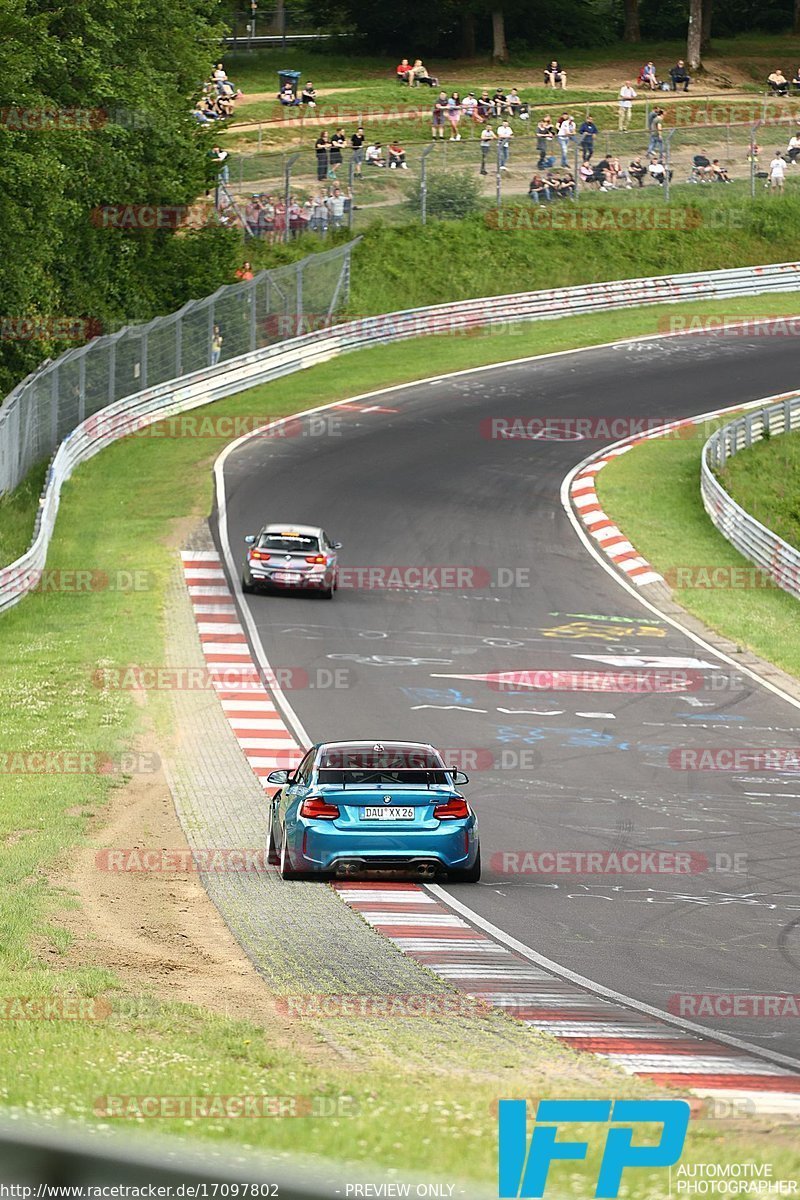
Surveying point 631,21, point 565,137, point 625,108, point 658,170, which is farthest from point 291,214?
point 631,21

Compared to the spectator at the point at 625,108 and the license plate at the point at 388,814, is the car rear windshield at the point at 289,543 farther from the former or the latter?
the spectator at the point at 625,108

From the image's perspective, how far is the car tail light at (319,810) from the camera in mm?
15570

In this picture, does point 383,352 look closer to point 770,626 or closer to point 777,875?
point 770,626

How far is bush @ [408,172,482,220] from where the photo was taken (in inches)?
2482

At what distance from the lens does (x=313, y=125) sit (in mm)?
69812

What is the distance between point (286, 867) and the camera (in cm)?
1568

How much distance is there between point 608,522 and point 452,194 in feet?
90.2

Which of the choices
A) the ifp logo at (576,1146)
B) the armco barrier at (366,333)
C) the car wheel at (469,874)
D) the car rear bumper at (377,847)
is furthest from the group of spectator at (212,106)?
the ifp logo at (576,1146)

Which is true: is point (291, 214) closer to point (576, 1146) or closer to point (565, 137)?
point (565, 137)

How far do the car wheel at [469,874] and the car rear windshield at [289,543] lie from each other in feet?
56.6

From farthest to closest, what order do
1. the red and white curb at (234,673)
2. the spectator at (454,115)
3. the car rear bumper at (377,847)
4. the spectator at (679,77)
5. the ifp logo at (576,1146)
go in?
the spectator at (679,77) < the spectator at (454,115) < the red and white curb at (234,673) < the car rear bumper at (377,847) < the ifp logo at (576,1146)

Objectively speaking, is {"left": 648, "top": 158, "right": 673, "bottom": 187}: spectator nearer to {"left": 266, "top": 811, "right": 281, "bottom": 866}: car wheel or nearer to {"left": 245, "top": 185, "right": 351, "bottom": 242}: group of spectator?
{"left": 245, "top": 185, "right": 351, "bottom": 242}: group of spectator

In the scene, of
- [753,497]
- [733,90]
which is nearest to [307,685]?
[753,497]

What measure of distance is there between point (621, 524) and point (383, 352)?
63.8 feet
